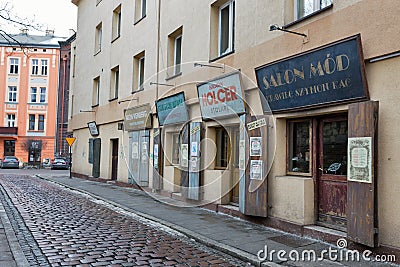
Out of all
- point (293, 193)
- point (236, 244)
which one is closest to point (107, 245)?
point (236, 244)

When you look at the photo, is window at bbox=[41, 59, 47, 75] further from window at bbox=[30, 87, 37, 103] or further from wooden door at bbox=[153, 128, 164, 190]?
wooden door at bbox=[153, 128, 164, 190]

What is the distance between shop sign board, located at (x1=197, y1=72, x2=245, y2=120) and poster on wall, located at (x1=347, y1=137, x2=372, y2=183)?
3.32 meters

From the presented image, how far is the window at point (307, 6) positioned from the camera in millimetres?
7582

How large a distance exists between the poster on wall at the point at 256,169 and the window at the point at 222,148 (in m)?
1.84

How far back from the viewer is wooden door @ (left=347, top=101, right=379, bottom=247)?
5.92m

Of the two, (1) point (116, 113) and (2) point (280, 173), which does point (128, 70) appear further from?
(2) point (280, 173)

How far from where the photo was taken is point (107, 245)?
692 centimetres

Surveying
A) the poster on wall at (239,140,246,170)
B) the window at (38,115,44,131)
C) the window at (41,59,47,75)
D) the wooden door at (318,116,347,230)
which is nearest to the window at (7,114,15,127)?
the window at (38,115,44,131)

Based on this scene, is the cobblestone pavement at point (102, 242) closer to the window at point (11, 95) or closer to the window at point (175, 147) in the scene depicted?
the window at point (175, 147)

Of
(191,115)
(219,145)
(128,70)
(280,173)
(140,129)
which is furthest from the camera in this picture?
(128,70)

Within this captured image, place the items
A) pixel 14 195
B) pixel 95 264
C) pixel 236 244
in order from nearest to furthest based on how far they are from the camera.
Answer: pixel 95 264 < pixel 236 244 < pixel 14 195

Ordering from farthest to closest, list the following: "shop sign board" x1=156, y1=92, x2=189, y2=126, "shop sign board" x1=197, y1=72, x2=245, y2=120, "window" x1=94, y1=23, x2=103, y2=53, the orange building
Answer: the orange building → "window" x1=94, y1=23, x2=103, y2=53 → "shop sign board" x1=156, y1=92, x2=189, y2=126 → "shop sign board" x1=197, y1=72, x2=245, y2=120

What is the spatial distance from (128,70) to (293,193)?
10676 mm

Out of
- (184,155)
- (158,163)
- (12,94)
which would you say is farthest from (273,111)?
(12,94)
